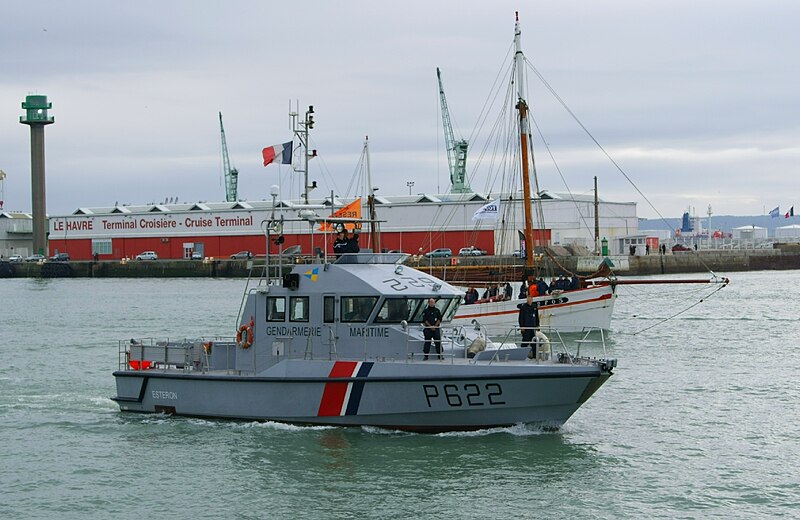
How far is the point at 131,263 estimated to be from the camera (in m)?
85.2

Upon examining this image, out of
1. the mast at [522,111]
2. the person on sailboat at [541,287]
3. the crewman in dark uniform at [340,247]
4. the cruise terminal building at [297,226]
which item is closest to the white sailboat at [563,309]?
the person on sailboat at [541,287]

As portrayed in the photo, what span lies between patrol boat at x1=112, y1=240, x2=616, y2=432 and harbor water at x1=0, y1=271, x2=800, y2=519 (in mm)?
380

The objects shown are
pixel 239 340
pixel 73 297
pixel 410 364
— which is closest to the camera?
pixel 410 364

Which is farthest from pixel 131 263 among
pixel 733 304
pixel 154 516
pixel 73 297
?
pixel 154 516

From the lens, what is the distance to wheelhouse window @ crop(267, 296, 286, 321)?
61.7 feet

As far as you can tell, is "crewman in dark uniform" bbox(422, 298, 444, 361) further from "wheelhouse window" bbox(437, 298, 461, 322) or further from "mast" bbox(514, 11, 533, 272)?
"mast" bbox(514, 11, 533, 272)

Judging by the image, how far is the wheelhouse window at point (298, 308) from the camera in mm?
18594

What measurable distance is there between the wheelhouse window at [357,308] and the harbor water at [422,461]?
2.00 meters

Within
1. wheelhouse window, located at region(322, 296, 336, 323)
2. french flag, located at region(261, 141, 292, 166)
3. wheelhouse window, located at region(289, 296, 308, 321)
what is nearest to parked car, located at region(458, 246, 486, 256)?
french flag, located at region(261, 141, 292, 166)

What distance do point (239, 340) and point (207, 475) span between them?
3422 millimetres

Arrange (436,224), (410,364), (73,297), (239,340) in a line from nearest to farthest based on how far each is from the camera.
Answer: (410,364)
(239,340)
(73,297)
(436,224)

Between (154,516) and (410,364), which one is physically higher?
(410,364)

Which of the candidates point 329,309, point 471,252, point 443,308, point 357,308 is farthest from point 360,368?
point 471,252

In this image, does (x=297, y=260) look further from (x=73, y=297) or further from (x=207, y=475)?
(x=73, y=297)
